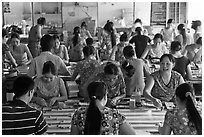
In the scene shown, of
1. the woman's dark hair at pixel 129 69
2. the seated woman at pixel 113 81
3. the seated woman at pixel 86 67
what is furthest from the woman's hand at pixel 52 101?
the woman's dark hair at pixel 129 69

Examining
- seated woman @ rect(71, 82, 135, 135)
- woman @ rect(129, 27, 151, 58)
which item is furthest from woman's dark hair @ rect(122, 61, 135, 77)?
woman @ rect(129, 27, 151, 58)

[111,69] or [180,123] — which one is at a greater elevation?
[111,69]

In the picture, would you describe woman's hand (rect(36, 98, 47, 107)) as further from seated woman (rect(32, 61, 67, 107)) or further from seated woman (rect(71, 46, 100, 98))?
seated woman (rect(71, 46, 100, 98))

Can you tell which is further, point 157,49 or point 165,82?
point 157,49

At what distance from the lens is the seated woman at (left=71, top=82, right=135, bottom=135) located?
183cm

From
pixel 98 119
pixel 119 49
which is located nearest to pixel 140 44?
pixel 119 49

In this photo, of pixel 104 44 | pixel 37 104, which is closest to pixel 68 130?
pixel 37 104

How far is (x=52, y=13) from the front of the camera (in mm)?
8656

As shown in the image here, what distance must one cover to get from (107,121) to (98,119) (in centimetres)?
8

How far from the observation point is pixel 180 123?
191cm

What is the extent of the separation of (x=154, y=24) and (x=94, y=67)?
5826mm

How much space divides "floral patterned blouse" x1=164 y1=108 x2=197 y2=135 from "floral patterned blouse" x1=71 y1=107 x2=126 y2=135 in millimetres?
274

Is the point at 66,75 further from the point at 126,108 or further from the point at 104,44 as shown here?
the point at 104,44

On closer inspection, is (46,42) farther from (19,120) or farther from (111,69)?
(19,120)
